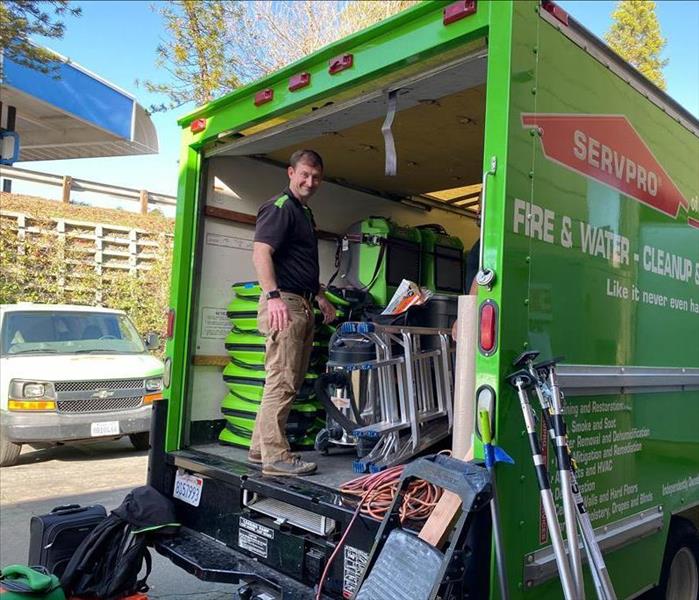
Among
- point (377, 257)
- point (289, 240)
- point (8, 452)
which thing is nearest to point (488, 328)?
point (289, 240)

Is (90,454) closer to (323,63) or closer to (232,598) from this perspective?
(232,598)

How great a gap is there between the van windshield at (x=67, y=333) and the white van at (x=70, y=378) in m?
0.01

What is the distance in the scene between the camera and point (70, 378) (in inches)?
284

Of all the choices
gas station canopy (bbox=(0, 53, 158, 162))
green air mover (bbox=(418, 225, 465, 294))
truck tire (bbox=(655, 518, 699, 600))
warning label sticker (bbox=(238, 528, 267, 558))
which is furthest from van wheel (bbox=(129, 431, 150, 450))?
truck tire (bbox=(655, 518, 699, 600))

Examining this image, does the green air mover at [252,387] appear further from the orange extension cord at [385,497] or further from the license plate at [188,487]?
the orange extension cord at [385,497]

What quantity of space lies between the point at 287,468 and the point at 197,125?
2.00 metres

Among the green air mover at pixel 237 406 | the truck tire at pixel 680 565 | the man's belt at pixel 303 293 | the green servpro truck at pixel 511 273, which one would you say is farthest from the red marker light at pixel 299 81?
the truck tire at pixel 680 565

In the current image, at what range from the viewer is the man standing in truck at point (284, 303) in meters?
3.19

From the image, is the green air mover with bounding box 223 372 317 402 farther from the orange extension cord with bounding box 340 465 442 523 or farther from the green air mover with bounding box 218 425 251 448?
the orange extension cord with bounding box 340 465 442 523

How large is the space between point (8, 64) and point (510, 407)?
8501mm

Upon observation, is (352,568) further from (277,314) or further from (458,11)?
(458,11)

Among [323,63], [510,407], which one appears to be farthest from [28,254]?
[510,407]

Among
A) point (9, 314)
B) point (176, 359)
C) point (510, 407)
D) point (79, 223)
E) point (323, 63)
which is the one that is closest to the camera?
point (510, 407)

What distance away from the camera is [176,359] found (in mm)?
3785
